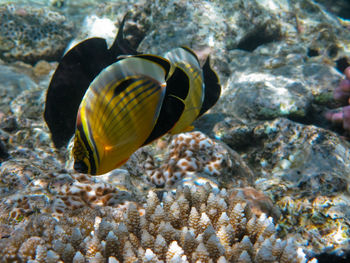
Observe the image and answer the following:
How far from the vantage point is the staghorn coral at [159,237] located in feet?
5.57

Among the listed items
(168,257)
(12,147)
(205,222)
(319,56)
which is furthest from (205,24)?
(168,257)

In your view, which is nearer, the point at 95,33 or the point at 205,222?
the point at 205,222

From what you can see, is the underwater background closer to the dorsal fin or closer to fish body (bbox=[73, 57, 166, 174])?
the dorsal fin

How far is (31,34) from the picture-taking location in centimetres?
742

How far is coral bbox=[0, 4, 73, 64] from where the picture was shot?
7238 millimetres

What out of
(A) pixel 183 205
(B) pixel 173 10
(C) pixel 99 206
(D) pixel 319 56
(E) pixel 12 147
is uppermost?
(B) pixel 173 10

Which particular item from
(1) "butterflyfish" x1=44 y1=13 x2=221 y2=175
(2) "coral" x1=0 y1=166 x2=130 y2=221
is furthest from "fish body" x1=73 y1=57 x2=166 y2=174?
(2) "coral" x1=0 y1=166 x2=130 y2=221

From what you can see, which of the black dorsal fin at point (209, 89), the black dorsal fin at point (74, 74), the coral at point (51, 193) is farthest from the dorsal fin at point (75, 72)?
the black dorsal fin at point (209, 89)

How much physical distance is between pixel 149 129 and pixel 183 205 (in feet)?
4.04

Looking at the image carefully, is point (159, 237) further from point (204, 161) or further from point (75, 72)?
point (75, 72)

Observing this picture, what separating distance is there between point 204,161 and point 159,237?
1747mm

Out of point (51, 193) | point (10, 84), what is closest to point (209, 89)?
point (51, 193)

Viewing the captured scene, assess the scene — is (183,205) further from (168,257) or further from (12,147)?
(12,147)

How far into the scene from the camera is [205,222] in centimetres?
196
